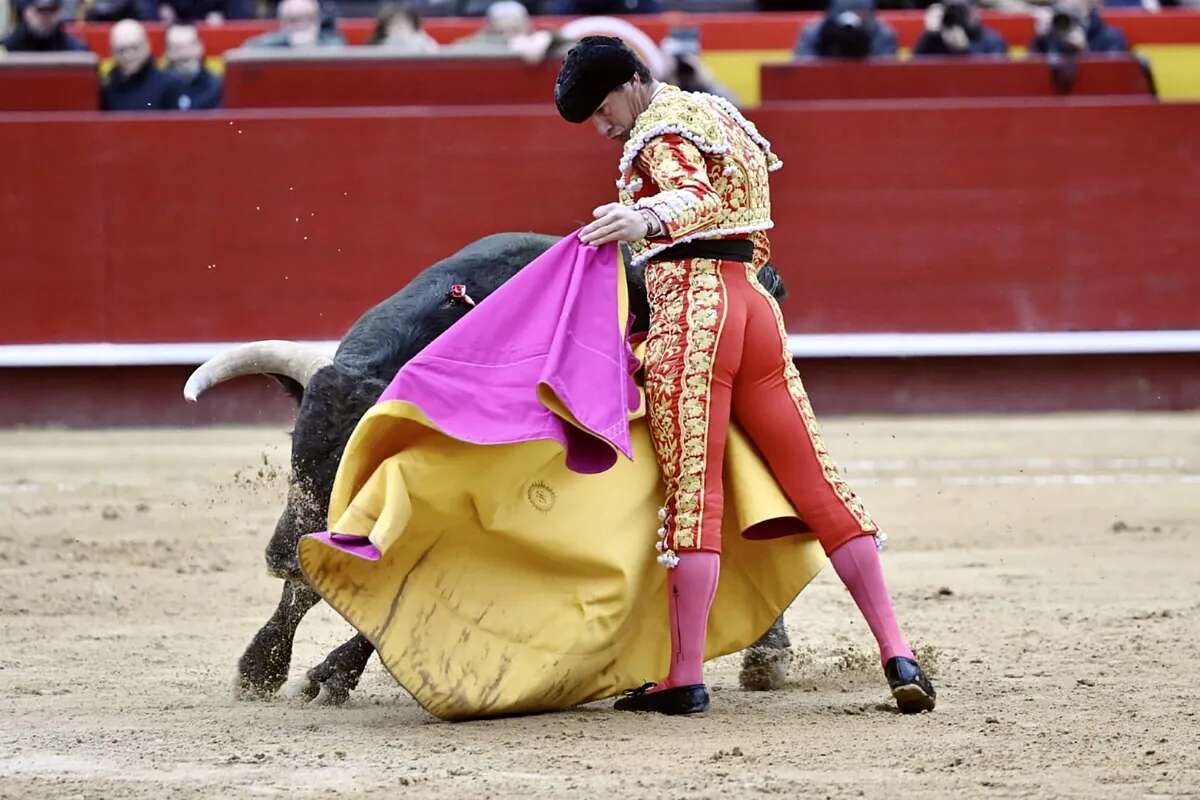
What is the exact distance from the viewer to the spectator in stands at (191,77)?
7531 millimetres

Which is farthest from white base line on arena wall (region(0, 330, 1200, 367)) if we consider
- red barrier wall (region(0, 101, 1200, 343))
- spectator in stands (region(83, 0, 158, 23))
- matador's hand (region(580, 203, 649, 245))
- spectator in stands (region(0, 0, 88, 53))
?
matador's hand (region(580, 203, 649, 245))

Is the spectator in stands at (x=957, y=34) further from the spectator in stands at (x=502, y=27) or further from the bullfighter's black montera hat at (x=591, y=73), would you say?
the bullfighter's black montera hat at (x=591, y=73)

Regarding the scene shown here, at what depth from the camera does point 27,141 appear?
7.39 metres

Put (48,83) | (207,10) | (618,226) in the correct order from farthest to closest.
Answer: (207,10) → (48,83) → (618,226)

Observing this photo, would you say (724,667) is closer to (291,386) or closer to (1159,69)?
(291,386)

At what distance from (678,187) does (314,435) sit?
799 mm

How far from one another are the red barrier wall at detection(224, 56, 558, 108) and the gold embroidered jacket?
4393 mm

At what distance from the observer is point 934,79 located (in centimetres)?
759

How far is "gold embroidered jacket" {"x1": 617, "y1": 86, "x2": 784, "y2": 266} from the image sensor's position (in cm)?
296

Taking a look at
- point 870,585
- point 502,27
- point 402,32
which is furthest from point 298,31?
point 870,585

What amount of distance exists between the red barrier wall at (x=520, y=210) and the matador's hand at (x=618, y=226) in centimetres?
449

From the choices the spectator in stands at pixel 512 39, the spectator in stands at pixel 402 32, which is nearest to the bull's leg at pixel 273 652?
the spectator in stands at pixel 512 39

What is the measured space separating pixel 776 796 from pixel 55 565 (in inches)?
111

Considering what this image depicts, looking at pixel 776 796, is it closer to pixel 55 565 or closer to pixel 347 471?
pixel 347 471
